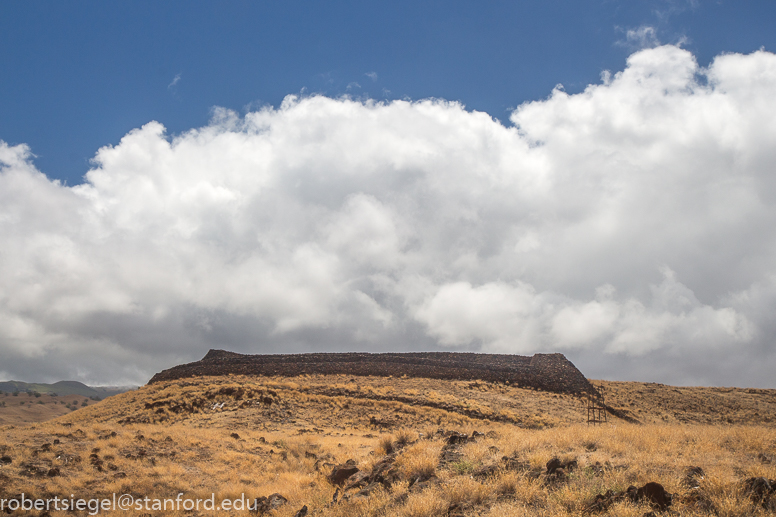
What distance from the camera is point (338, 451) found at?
2072 centimetres

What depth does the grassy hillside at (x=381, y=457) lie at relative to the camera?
859 centimetres

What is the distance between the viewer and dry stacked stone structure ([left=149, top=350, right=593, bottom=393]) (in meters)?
47.1

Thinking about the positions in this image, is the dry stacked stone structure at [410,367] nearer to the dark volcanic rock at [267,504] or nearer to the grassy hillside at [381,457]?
the grassy hillside at [381,457]

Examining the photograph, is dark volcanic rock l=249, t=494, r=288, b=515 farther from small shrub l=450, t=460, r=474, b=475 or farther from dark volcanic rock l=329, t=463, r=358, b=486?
small shrub l=450, t=460, r=474, b=475

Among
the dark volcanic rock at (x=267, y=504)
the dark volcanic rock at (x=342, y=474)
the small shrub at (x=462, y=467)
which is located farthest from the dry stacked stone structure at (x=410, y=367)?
the small shrub at (x=462, y=467)

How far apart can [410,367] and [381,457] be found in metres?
36.1

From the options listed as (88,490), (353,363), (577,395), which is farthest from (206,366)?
(577,395)

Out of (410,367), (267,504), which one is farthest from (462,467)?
(410,367)

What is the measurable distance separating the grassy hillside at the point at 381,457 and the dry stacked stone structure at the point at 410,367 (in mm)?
10573

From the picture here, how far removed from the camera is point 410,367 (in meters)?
50.7

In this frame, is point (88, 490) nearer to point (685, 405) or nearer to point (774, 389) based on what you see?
point (685, 405)

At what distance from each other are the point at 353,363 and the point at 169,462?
3586 cm

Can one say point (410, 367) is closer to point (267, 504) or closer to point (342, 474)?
point (342, 474)

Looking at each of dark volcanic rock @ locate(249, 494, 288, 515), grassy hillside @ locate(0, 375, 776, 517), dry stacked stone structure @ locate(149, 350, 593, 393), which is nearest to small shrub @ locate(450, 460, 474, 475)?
grassy hillside @ locate(0, 375, 776, 517)
